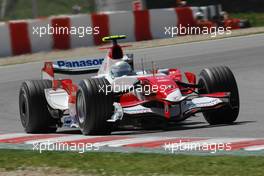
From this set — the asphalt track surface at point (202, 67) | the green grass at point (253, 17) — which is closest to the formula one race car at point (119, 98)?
the asphalt track surface at point (202, 67)

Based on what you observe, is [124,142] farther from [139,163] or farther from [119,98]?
[119,98]

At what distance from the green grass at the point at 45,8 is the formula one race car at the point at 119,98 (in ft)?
62.0

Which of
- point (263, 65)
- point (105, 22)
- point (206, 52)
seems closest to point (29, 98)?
point (263, 65)

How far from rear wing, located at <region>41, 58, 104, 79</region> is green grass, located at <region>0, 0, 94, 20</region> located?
60.4 ft

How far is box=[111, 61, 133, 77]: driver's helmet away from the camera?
A: 11.3m

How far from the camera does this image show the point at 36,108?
38.5ft

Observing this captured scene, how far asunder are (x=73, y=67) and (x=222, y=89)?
7.43 feet

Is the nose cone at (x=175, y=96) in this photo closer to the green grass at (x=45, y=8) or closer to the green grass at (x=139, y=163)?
the green grass at (x=139, y=163)

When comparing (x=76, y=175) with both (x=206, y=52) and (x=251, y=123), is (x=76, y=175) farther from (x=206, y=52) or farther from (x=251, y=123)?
(x=206, y=52)

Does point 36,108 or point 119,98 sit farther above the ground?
point 119,98

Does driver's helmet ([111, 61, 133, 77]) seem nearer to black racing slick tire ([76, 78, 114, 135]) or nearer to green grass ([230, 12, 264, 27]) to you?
black racing slick tire ([76, 78, 114, 135])

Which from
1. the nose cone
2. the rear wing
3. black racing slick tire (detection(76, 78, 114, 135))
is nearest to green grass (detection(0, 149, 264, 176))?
black racing slick tire (detection(76, 78, 114, 135))

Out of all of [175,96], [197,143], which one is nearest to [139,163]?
[197,143]

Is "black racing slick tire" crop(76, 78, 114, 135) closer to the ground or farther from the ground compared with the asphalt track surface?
farther from the ground
